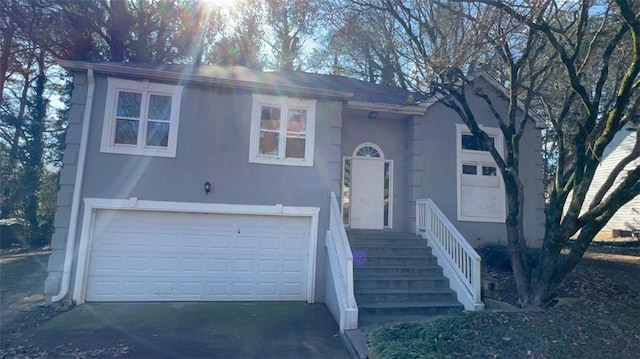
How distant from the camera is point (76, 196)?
23.3ft

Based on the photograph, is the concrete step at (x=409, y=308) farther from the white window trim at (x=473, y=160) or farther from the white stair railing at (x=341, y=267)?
the white window trim at (x=473, y=160)

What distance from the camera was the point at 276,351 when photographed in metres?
5.09

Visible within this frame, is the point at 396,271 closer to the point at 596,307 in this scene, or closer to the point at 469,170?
the point at 596,307

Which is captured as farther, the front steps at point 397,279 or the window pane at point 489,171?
the window pane at point 489,171

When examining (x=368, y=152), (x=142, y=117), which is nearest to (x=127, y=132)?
(x=142, y=117)

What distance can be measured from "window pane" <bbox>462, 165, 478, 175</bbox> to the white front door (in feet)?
7.37

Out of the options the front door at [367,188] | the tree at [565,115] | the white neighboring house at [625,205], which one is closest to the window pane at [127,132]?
the front door at [367,188]

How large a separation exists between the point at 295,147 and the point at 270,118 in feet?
2.91

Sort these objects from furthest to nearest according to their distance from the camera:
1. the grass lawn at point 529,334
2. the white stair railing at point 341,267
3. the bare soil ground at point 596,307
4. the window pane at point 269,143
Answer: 1. the window pane at point 269,143
2. the white stair railing at point 341,267
3. the bare soil ground at point 596,307
4. the grass lawn at point 529,334

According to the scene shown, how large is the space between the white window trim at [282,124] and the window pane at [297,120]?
0.10 metres

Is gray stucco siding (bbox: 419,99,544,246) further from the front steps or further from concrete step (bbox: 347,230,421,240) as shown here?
the front steps

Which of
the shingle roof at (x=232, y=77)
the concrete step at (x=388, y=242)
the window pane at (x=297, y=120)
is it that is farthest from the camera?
the window pane at (x=297, y=120)

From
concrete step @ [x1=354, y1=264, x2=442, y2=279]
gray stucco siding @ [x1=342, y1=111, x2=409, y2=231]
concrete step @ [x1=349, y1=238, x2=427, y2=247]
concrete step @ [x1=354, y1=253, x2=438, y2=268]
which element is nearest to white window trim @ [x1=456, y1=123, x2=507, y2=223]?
gray stucco siding @ [x1=342, y1=111, x2=409, y2=231]

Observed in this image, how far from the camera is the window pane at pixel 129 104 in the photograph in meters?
7.57
